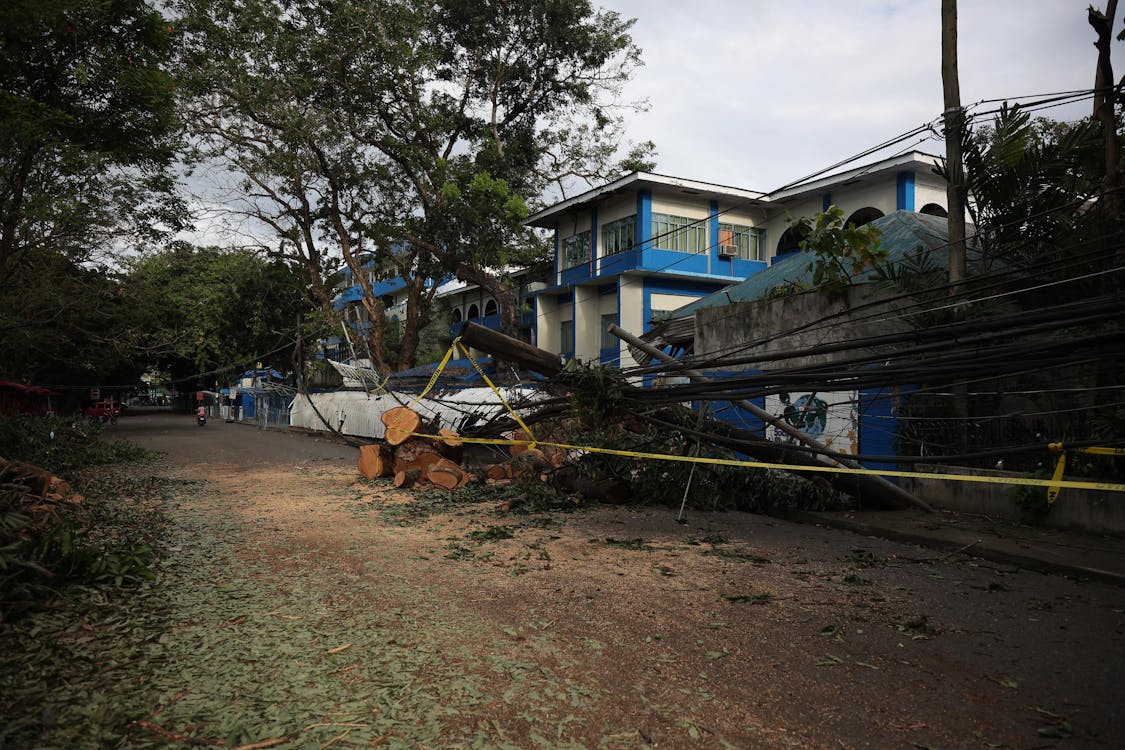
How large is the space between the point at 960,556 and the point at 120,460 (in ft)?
57.4

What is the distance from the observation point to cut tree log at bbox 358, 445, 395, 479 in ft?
42.3

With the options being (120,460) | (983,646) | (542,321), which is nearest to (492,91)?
(542,321)

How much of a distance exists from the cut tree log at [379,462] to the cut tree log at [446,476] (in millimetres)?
1263

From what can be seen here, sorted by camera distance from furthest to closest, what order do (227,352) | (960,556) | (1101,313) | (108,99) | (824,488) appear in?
1. (227,352)
2. (108,99)
3. (824,488)
4. (960,556)
5. (1101,313)

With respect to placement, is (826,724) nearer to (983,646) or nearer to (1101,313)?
(983,646)

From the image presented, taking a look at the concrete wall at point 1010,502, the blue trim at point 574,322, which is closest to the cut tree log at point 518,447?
the concrete wall at point 1010,502

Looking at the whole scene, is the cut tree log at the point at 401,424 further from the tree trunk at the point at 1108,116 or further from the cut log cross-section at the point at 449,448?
the tree trunk at the point at 1108,116

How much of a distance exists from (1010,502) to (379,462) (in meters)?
9.80

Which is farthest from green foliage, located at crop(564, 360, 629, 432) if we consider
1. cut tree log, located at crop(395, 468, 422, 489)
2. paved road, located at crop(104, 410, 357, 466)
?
paved road, located at crop(104, 410, 357, 466)

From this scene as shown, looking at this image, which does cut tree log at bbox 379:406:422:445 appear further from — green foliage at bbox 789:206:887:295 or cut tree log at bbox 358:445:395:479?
green foliage at bbox 789:206:887:295

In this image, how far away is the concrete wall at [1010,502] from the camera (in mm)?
7895

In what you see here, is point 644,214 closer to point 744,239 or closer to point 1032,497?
point 744,239

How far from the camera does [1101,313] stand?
4.27 meters

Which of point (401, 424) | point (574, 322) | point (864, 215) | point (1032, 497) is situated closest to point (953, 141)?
point (1032, 497)
